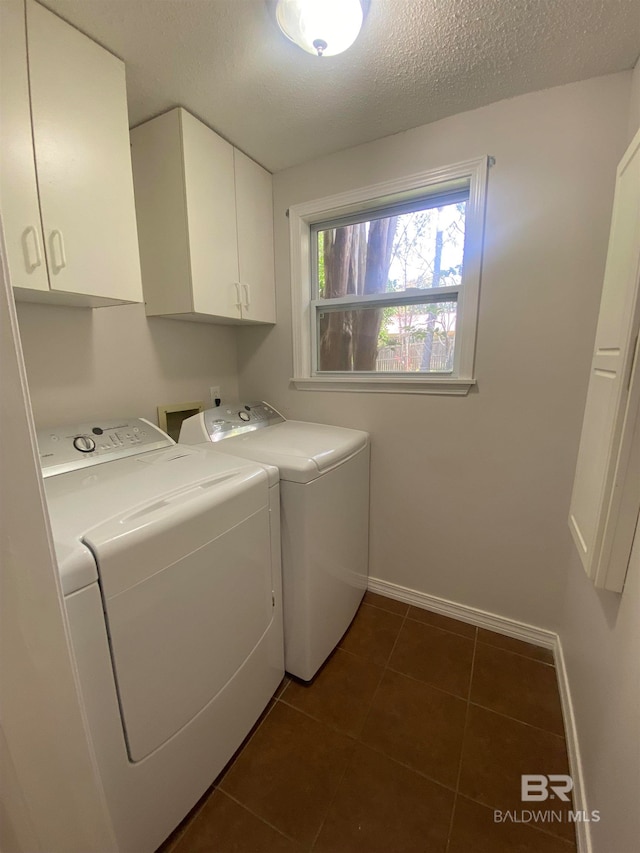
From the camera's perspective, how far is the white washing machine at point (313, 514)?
128cm

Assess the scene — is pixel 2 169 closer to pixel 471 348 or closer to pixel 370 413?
pixel 370 413

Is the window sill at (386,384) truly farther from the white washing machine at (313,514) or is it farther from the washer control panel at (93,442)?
the washer control panel at (93,442)


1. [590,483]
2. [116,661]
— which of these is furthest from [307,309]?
[116,661]

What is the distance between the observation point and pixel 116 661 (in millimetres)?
766

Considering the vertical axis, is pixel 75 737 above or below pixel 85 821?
above

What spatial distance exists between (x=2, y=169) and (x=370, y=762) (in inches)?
81.8

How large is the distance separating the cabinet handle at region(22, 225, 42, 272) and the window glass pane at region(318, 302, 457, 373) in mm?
1284

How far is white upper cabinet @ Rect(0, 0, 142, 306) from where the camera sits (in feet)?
3.03

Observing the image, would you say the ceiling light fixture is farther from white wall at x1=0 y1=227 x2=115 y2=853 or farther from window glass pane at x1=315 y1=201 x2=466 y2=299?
white wall at x1=0 y1=227 x2=115 y2=853

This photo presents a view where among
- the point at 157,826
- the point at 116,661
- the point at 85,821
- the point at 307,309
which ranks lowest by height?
the point at 157,826

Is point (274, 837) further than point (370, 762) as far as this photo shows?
No

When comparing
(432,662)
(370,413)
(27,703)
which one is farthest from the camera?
(370,413)

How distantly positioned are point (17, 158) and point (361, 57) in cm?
111

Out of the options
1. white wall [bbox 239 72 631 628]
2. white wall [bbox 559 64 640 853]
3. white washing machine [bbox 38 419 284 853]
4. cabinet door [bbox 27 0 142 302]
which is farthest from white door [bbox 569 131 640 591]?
cabinet door [bbox 27 0 142 302]
